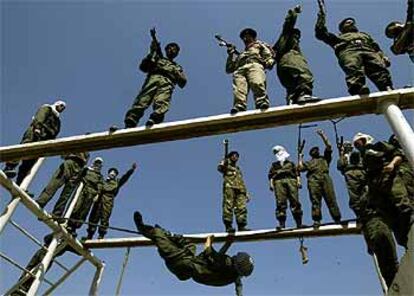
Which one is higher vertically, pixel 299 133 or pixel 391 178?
pixel 299 133

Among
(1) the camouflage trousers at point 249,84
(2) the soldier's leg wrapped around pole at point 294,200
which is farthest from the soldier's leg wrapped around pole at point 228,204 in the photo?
(1) the camouflage trousers at point 249,84

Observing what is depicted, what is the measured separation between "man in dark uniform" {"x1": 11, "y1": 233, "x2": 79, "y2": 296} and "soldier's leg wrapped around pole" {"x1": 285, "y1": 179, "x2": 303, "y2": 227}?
4.43m

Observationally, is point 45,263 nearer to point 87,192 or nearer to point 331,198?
point 87,192

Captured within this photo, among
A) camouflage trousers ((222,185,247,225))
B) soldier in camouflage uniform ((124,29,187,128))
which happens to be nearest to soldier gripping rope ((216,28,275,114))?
soldier in camouflage uniform ((124,29,187,128))

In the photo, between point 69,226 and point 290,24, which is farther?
point 69,226

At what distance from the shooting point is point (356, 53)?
21.3 feet

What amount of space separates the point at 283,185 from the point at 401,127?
3888 mm

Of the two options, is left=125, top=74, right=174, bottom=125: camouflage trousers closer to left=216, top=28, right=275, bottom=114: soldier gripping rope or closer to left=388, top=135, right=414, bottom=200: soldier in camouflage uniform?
left=216, top=28, right=275, bottom=114: soldier gripping rope

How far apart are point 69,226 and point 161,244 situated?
409 centimetres

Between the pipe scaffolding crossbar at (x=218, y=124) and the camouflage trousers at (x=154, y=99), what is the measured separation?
1.31 feet

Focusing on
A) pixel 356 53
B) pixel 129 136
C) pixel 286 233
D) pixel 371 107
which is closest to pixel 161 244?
pixel 129 136

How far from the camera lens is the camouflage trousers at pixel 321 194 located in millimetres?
8453

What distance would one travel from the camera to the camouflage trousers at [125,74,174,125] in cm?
712

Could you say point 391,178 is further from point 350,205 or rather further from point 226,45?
point 226,45
